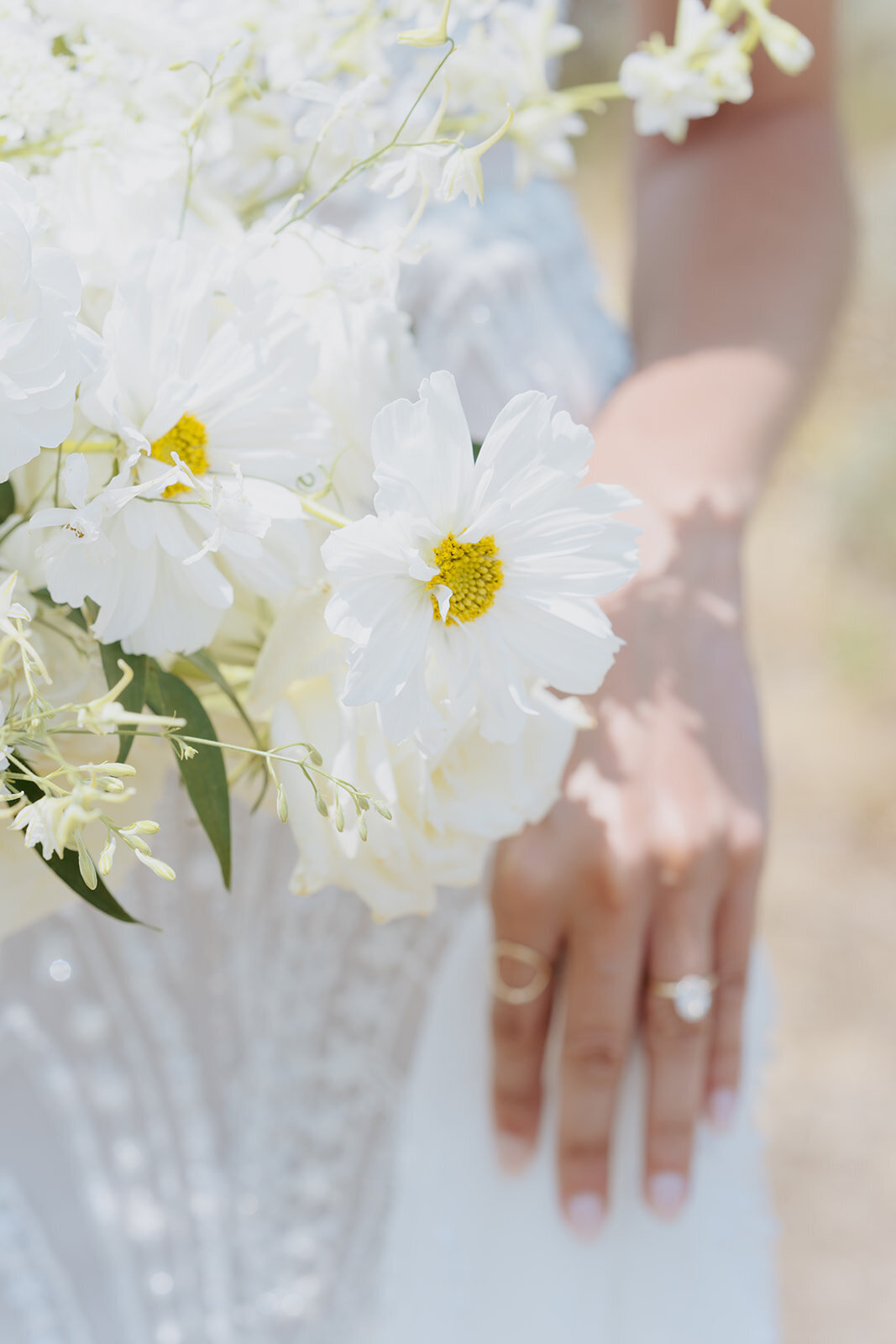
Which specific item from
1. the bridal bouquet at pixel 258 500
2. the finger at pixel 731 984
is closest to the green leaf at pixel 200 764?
the bridal bouquet at pixel 258 500

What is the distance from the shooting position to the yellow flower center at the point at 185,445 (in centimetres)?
28

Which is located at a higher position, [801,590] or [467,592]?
[467,592]

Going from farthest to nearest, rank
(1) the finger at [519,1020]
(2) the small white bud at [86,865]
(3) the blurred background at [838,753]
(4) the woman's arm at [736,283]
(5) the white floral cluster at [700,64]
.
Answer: (3) the blurred background at [838,753] → (4) the woman's arm at [736,283] → (1) the finger at [519,1020] → (5) the white floral cluster at [700,64] → (2) the small white bud at [86,865]

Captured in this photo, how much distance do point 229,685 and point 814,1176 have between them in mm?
1709

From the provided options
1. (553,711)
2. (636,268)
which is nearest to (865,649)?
(636,268)

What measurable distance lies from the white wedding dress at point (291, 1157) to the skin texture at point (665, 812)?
3 centimetres

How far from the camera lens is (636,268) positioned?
89 cm

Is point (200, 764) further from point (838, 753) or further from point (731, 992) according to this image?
point (838, 753)

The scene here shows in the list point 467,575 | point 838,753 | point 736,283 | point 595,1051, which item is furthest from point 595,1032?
point 838,753

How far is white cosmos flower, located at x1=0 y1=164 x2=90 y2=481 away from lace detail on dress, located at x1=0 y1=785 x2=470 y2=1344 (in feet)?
1.15

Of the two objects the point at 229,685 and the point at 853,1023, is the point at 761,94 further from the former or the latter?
the point at 853,1023

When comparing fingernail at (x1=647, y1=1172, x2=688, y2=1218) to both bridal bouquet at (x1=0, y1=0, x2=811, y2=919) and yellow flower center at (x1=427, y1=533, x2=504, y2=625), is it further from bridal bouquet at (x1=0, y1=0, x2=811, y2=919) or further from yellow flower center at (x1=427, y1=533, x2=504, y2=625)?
yellow flower center at (x1=427, y1=533, x2=504, y2=625)

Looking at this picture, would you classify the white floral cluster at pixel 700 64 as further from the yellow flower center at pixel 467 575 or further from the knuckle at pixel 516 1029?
the knuckle at pixel 516 1029

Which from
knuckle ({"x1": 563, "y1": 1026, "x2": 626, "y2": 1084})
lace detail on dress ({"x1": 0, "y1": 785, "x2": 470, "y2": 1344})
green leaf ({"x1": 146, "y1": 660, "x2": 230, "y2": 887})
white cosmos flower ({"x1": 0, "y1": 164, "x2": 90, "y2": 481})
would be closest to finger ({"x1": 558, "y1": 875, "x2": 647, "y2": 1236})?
knuckle ({"x1": 563, "y1": 1026, "x2": 626, "y2": 1084})
